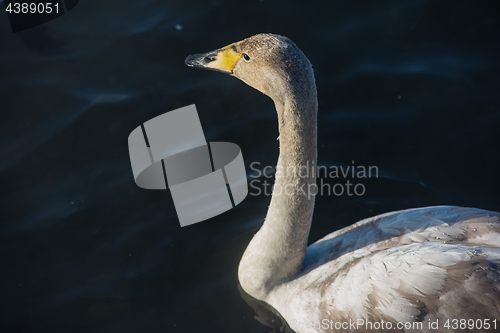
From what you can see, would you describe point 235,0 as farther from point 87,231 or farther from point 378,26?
point 87,231

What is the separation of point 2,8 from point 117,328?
6043mm

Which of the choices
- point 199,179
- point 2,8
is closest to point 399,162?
point 199,179

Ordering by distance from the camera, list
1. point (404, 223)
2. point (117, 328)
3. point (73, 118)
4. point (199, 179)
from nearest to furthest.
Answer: point (404, 223) → point (117, 328) → point (199, 179) → point (73, 118)

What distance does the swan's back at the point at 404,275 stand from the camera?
3338 mm

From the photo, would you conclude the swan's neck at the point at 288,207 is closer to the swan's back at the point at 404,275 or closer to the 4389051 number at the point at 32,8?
the swan's back at the point at 404,275

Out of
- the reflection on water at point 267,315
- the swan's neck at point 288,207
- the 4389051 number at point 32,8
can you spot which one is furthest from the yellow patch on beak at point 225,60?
the 4389051 number at point 32,8

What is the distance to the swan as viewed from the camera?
3.33 meters

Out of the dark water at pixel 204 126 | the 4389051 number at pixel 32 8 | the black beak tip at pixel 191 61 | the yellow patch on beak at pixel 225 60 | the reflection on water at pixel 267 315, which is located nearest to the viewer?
the yellow patch on beak at pixel 225 60

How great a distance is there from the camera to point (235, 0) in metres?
7.81

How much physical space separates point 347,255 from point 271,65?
1785 mm

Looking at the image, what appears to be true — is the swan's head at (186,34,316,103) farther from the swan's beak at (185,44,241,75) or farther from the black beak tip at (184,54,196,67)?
the black beak tip at (184,54,196,67)

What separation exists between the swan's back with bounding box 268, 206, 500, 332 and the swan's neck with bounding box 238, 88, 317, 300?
8.0 inches

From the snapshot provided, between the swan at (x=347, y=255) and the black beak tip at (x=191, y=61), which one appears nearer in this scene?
the swan at (x=347, y=255)

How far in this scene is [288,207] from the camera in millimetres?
3984
